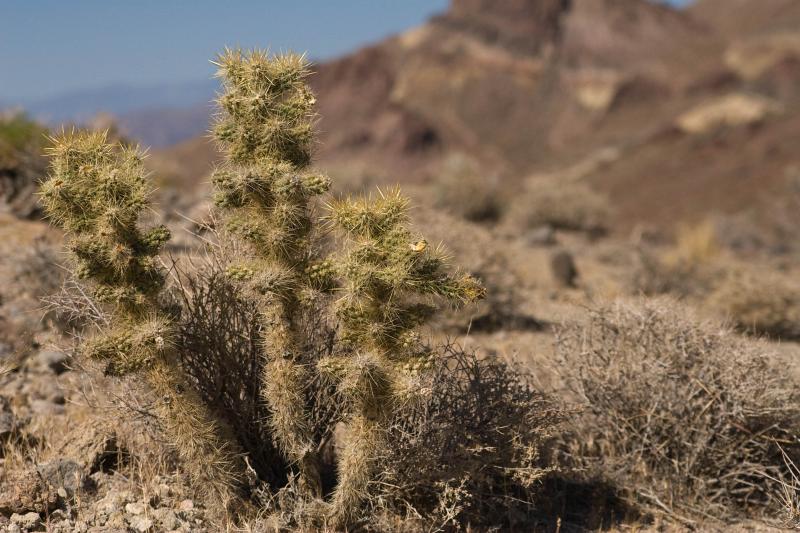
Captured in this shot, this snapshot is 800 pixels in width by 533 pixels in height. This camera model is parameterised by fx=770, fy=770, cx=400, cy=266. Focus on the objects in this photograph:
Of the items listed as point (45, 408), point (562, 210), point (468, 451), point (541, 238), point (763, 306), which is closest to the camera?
point (468, 451)

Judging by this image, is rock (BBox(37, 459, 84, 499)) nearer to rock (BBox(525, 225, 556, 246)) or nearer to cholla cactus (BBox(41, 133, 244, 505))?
cholla cactus (BBox(41, 133, 244, 505))

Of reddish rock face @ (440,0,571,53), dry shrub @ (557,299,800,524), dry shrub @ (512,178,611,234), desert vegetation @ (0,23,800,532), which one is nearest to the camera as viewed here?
desert vegetation @ (0,23,800,532)

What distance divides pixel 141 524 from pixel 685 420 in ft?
10.6

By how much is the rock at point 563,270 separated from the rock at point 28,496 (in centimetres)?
884

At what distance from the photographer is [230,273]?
3.69 m

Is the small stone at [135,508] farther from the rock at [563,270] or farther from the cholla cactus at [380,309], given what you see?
the rock at [563,270]

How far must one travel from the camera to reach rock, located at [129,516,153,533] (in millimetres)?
3932

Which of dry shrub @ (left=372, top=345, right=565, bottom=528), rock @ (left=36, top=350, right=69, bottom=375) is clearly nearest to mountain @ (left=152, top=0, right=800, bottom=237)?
rock @ (left=36, top=350, right=69, bottom=375)

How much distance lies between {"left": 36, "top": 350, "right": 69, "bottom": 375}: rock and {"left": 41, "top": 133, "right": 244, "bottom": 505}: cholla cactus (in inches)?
100

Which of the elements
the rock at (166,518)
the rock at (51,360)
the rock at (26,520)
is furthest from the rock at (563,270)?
the rock at (26,520)

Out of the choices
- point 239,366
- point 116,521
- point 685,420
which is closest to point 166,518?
point 116,521

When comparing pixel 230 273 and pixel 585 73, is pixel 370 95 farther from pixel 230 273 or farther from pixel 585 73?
pixel 230 273

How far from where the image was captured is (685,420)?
15.7ft

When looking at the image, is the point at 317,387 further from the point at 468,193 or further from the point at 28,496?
the point at 468,193
